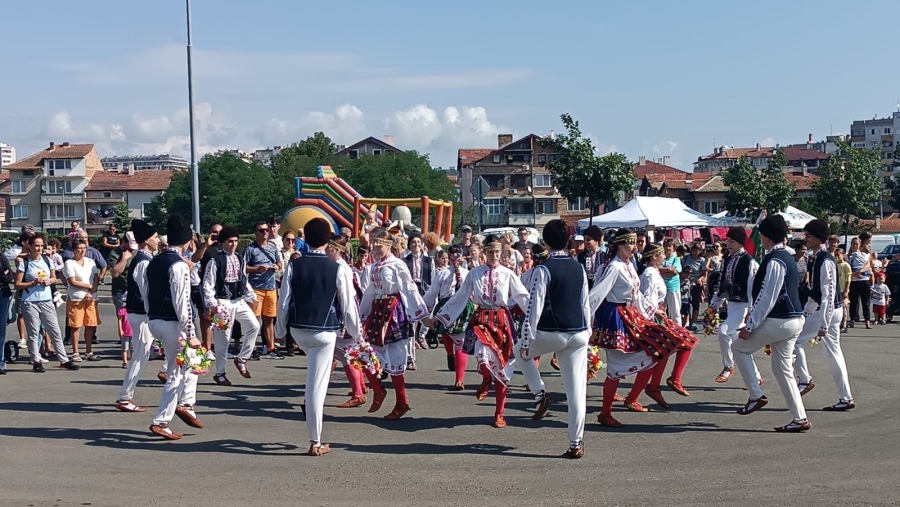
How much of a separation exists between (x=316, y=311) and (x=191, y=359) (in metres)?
1.35

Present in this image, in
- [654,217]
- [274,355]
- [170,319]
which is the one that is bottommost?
[274,355]

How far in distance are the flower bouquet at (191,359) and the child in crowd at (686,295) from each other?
1122 cm

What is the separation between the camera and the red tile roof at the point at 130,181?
110m

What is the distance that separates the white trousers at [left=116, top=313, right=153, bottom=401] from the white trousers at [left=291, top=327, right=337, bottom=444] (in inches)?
94.8

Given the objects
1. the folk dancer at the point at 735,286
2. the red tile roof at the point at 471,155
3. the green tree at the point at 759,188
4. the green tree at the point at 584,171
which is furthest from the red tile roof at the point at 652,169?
the folk dancer at the point at 735,286

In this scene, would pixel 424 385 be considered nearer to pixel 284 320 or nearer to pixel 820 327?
pixel 284 320

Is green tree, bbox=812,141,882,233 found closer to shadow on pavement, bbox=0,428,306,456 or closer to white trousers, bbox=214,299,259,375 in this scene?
white trousers, bbox=214,299,259,375

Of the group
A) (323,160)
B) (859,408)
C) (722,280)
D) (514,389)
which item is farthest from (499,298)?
(323,160)

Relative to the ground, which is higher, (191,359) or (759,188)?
(759,188)

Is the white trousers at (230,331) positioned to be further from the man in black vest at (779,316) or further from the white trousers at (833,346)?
the white trousers at (833,346)

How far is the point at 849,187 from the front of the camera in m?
48.4

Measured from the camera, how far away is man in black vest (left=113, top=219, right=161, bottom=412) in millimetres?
9625

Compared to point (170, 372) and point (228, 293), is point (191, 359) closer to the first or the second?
point (170, 372)

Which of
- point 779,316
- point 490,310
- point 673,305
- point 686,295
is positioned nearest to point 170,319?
point 490,310
